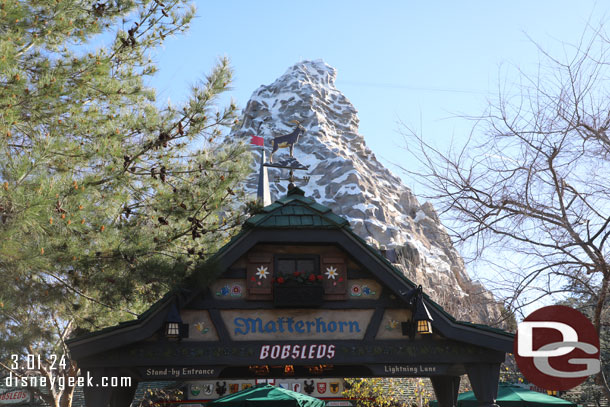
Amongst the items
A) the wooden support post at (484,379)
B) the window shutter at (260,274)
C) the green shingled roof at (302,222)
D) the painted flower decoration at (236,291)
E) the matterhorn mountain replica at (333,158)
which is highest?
the matterhorn mountain replica at (333,158)

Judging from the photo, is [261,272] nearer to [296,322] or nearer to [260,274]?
[260,274]

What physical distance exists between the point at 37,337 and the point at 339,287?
6366 millimetres

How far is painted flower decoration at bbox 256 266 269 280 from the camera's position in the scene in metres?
9.63

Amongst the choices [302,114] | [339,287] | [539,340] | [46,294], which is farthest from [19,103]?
[302,114]

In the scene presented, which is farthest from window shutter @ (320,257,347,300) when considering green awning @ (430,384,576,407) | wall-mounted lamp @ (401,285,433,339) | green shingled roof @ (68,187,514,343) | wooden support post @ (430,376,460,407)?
green awning @ (430,384,576,407)

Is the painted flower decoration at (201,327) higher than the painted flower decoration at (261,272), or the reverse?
the painted flower decoration at (261,272)

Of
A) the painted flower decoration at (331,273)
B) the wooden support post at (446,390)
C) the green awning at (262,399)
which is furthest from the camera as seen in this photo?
the green awning at (262,399)

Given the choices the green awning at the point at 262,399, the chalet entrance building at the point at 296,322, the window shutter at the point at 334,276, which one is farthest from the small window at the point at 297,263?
the green awning at the point at 262,399

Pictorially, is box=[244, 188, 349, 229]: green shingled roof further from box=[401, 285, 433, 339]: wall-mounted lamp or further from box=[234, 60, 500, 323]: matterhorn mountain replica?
box=[234, 60, 500, 323]: matterhorn mountain replica

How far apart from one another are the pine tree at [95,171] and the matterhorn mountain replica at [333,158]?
84860mm

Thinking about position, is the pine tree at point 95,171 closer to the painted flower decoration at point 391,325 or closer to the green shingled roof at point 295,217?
the green shingled roof at point 295,217

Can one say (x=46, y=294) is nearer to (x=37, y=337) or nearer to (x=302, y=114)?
(x=37, y=337)

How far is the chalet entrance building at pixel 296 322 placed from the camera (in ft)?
30.0

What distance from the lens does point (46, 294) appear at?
8969 mm
